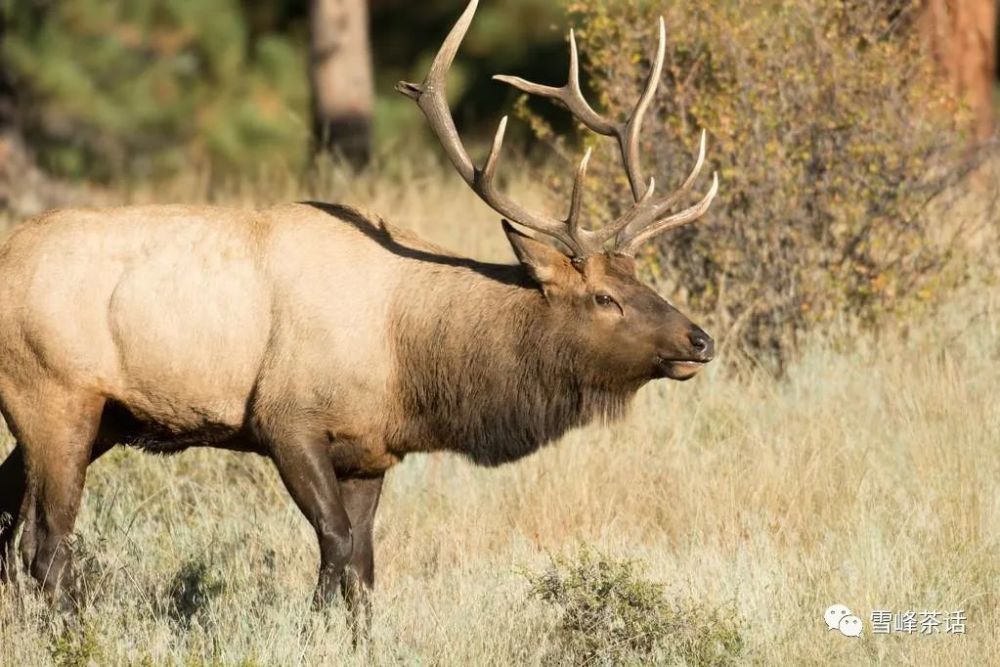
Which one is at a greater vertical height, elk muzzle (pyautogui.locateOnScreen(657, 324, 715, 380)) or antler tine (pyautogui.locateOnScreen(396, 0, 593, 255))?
antler tine (pyautogui.locateOnScreen(396, 0, 593, 255))

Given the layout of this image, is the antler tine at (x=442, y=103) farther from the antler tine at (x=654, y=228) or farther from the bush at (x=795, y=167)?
the bush at (x=795, y=167)

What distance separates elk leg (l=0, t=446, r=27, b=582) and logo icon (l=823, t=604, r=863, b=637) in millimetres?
3033

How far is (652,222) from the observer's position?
22.4 ft

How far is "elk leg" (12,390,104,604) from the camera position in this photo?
6387 millimetres

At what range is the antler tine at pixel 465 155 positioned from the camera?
6.55m

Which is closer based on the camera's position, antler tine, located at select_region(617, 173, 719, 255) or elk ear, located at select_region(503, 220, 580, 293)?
elk ear, located at select_region(503, 220, 580, 293)

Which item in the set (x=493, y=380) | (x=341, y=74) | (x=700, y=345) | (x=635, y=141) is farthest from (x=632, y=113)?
(x=341, y=74)

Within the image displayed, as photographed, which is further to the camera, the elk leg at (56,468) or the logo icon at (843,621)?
the elk leg at (56,468)

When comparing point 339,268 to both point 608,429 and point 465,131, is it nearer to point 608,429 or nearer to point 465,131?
point 608,429

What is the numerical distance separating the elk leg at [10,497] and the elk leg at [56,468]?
39 cm

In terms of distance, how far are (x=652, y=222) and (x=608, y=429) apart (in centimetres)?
155

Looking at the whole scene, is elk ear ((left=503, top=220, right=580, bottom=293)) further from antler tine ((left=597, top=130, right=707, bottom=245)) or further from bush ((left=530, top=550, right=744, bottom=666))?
bush ((left=530, top=550, right=744, bottom=666))

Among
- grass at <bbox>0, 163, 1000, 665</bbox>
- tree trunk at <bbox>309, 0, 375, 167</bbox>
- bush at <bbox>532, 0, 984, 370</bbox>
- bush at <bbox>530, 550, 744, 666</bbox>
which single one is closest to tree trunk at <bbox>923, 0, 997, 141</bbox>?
bush at <bbox>532, 0, 984, 370</bbox>

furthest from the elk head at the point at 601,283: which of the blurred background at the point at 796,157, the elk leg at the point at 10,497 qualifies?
the blurred background at the point at 796,157
